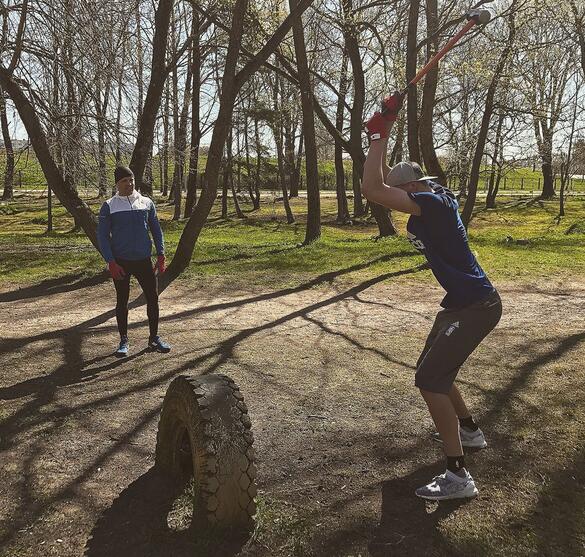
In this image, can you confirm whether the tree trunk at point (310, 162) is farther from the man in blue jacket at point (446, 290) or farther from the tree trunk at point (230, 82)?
the man in blue jacket at point (446, 290)

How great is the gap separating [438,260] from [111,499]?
2237 millimetres

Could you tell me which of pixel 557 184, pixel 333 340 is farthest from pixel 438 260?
pixel 557 184

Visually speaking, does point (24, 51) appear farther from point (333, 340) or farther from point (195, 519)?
point (195, 519)

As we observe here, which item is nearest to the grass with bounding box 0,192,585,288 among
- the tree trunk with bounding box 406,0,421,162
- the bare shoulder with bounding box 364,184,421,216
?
the tree trunk with bounding box 406,0,421,162

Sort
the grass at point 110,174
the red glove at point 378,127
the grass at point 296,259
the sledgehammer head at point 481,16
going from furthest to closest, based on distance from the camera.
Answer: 1. the grass at point 296,259
2. the grass at point 110,174
3. the sledgehammer head at point 481,16
4. the red glove at point 378,127

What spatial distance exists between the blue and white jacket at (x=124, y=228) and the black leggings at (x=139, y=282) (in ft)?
0.25

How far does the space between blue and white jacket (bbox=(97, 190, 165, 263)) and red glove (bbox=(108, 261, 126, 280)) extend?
2.1 inches

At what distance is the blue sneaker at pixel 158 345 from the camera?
623cm

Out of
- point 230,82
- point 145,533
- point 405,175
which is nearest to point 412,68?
point 230,82

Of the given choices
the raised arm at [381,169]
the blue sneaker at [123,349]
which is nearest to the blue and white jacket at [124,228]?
the blue sneaker at [123,349]

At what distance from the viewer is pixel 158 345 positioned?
6246mm

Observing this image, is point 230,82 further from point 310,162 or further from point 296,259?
point 310,162

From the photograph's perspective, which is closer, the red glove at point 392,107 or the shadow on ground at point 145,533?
the shadow on ground at point 145,533

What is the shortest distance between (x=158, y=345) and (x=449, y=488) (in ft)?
12.5
